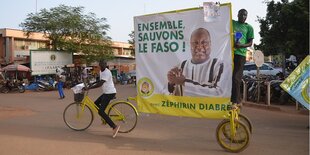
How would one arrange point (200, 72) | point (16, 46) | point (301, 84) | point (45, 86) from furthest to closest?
point (16, 46)
point (45, 86)
point (301, 84)
point (200, 72)

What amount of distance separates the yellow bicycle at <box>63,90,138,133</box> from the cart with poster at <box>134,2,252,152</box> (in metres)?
0.44

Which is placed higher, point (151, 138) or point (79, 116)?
point (79, 116)

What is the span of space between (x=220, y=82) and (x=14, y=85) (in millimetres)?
22996

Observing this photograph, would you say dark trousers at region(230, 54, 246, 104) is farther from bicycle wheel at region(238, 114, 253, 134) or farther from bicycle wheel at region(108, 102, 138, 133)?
bicycle wheel at region(108, 102, 138, 133)

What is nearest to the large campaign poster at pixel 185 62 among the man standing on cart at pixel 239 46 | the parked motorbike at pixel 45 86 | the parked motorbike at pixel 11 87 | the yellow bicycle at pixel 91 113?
the man standing on cart at pixel 239 46

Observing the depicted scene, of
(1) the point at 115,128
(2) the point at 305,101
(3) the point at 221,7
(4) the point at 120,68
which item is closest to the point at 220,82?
(3) the point at 221,7

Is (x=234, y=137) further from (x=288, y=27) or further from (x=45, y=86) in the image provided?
(x=45, y=86)

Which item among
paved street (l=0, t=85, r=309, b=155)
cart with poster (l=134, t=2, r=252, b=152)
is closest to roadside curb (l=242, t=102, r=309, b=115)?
paved street (l=0, t=85, r=309, b=155)

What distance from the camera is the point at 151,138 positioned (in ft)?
25.8

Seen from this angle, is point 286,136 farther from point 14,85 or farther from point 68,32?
point 68,32

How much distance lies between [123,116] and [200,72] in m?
2.13

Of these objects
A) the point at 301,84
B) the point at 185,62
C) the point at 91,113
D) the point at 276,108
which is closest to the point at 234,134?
the point at 185,62

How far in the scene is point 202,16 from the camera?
702 centimetres

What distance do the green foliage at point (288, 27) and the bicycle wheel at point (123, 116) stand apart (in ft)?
32.7
